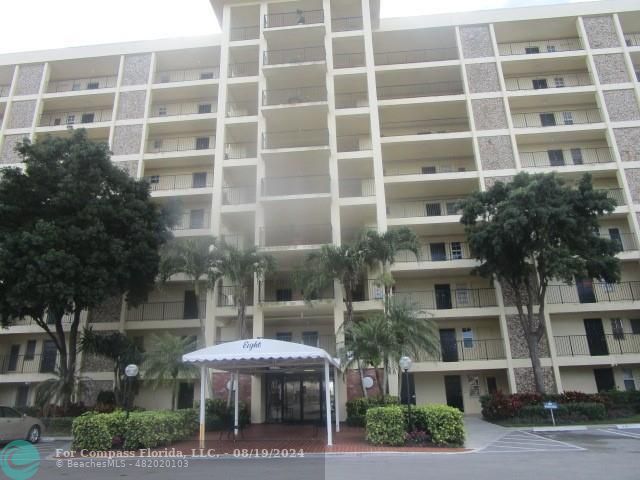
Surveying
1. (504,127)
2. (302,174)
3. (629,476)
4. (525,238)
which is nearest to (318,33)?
(302,174)

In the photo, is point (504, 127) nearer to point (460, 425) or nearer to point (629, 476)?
point (460, 425)

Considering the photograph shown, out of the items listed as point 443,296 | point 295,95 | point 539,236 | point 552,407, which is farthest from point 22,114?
point 552,407

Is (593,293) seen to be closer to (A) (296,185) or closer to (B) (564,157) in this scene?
(B) (564,157)

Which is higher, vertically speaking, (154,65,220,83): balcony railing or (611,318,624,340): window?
(154,65,220,83): balcony railing

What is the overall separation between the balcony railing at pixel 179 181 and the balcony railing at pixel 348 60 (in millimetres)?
11686

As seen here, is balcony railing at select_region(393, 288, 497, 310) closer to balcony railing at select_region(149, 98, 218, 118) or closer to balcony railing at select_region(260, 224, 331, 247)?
balcony railing at select_region(260, 224, 331, 247)

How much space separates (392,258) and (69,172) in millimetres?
15885

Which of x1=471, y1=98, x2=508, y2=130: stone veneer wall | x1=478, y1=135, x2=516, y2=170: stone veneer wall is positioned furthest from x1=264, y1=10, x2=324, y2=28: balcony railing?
x1=478, y1=135, x2=516, y2=170: stone veneer wall

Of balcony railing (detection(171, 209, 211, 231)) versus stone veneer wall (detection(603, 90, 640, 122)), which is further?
balcony railing (detection(171, 209, 211, 231))

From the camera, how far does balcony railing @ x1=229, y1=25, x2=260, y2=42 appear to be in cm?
3059

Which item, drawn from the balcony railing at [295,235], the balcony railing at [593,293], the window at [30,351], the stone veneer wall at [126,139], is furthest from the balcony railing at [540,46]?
the window at [30,351]

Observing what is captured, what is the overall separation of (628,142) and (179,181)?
28.2 m

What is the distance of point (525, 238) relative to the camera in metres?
20.5

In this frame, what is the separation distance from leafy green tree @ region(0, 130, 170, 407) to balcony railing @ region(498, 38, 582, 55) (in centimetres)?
2590
